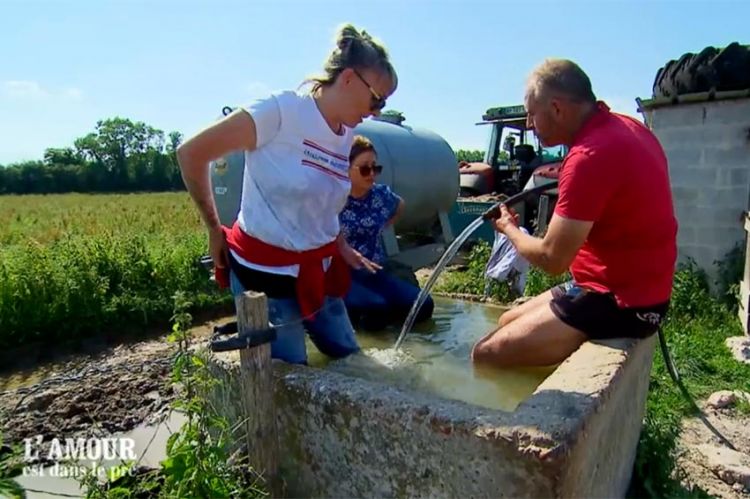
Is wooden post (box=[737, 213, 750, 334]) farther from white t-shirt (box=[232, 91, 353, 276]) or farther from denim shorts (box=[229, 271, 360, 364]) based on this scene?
white t-shirt (box=[232, 91, 353, 276])

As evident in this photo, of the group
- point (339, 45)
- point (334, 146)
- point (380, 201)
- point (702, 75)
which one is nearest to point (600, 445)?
point (334, 146)

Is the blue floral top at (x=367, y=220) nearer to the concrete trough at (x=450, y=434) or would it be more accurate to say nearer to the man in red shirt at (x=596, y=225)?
the man in red shirt at (x=596, y=225)

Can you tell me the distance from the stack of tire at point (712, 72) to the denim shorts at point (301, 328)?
14.0 feet

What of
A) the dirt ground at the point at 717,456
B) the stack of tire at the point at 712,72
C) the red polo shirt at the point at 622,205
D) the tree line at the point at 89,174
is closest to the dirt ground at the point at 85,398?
the red polo shirt at the point at 622,205

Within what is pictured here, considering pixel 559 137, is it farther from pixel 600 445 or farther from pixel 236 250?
pixel 236 250

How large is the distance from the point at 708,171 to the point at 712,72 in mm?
892

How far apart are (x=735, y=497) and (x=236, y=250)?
96.9 inches

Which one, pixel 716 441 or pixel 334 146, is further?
pixel 716 441

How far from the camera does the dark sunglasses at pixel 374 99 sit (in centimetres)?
208

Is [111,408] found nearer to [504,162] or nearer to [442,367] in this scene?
[442,367]

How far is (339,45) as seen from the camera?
207 centimetres

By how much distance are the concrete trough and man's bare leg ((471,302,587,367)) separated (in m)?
0.17

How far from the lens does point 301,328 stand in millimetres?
2346

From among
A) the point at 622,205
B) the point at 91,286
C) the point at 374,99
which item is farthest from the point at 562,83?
the point at 91,286
